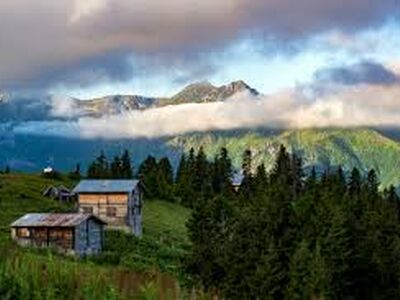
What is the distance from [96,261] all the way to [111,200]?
131 ft

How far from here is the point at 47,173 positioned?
5655 inches

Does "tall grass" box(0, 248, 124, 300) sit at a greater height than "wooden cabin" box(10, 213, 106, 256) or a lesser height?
greater

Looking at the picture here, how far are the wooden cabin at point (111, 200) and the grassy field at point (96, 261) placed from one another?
9.94ft

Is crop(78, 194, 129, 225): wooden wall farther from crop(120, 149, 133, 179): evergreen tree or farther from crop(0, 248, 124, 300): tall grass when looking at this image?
crop(0, 248, 124, 300): tall grass

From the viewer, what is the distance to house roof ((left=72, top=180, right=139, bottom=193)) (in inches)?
3895

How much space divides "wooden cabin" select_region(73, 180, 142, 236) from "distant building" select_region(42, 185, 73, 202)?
13.6 m

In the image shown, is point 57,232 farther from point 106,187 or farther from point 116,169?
point 116,169

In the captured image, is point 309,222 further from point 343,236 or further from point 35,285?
point 35,285

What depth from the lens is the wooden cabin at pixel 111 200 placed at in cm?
9682

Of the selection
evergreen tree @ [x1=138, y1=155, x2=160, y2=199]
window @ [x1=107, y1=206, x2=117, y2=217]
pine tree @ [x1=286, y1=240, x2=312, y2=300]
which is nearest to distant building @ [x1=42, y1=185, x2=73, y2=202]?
window @ [x1=107, y1=206, x2=117, y2=217]

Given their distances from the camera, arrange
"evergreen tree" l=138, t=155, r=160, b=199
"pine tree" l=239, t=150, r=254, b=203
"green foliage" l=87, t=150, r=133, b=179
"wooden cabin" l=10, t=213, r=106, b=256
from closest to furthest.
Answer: "wooden cabin" l=10, t=213, r=106, b=256 < "pine tree" l=239, t=150, r=254, b=203 < "evergreen tree" l=138, t=155, r=160, b=199 < "green foliage" l=87, t=150, r=133, b=179

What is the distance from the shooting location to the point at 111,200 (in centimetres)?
9906

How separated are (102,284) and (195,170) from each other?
138m

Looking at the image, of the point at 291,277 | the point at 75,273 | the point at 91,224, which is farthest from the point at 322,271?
the point at 75,273
